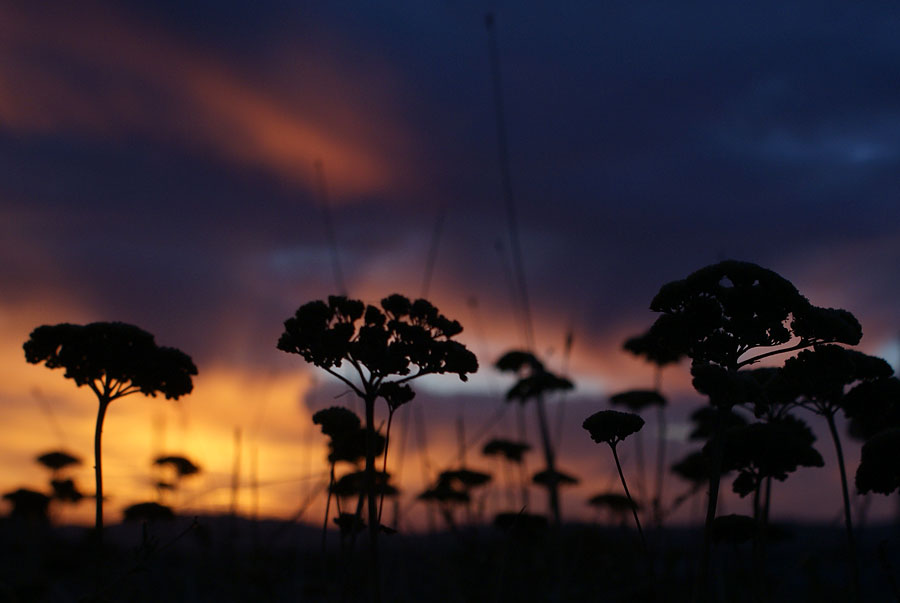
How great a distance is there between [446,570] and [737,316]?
17.7 ft

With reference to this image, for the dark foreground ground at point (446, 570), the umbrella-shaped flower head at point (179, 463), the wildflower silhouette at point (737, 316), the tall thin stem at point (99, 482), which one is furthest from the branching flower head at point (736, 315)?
the umbrella-shaped flower head at point (179, 463)

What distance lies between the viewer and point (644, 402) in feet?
63.2

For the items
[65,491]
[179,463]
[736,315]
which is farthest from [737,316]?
[65,491]

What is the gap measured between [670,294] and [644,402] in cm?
1428

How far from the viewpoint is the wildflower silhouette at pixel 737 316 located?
5.55m

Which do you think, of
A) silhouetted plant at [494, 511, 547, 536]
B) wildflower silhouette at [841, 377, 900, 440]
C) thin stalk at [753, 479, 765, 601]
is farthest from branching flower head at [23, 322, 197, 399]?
silhouetted plant at [494, 511, 547, 536]

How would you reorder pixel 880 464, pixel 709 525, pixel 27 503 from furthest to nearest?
pixel 27 503 → pixel 880 464 → pixel 709 525

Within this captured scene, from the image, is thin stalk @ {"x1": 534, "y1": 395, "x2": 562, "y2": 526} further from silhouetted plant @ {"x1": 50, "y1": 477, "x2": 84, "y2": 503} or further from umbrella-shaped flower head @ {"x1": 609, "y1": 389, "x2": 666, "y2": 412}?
silhouetted plant @ {"x1": 50, "y1": 477, "x2": 84, "y2": 503}

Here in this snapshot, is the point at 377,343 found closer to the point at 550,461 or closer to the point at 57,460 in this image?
the point at 550,461

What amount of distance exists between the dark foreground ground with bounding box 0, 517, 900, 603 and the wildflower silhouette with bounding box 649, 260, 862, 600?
1.74 metres

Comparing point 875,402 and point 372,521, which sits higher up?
point 875,402

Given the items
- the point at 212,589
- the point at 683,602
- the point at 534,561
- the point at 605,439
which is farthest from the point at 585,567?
the point at 605,439

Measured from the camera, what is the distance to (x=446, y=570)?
9273 mm

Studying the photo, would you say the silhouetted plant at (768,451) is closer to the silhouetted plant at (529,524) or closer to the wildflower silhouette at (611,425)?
the wildflower silhouette at (611,425)
